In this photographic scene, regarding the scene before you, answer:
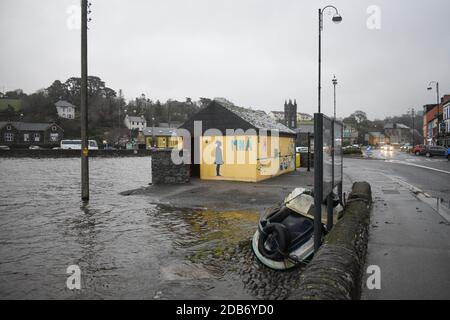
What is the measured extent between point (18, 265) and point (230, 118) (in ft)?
44.3

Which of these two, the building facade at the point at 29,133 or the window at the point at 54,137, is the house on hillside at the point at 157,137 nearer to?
the building facade at the point at 29,133

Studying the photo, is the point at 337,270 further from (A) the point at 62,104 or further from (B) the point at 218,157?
(A) the point at 62,104

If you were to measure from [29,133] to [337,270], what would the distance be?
9887 cm

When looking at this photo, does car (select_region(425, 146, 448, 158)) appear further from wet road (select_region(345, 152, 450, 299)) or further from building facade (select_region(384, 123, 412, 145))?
building facade (select_region(384, 123, 412, 145))

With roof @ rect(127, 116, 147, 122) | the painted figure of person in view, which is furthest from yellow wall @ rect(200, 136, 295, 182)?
roof @ rect(127, 116, 147, 122)

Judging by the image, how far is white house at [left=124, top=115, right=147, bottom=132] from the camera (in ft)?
391

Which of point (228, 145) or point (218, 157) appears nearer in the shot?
point (228, 145)

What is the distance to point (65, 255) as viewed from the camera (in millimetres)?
6703

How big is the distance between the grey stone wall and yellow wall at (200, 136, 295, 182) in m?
1.86

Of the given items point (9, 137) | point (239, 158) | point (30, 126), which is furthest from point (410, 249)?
point (9, 137)

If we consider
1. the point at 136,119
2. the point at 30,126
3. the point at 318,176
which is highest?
the point at 136,119

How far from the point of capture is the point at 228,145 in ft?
60.8
